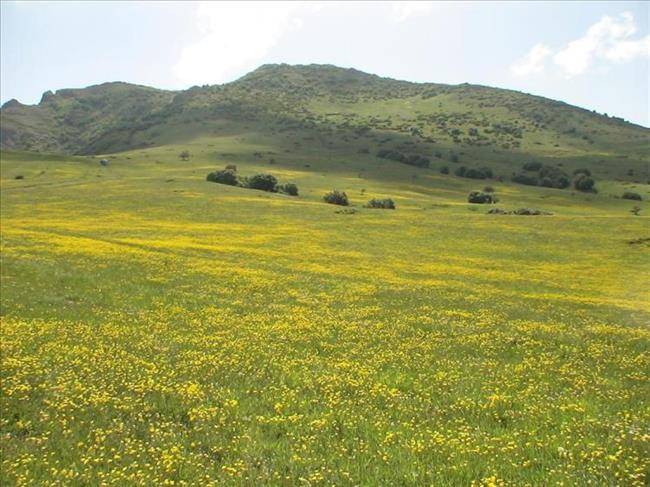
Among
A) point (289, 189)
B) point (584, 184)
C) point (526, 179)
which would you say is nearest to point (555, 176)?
point (526, 179)

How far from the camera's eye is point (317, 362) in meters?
19.5

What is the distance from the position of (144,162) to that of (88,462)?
152m

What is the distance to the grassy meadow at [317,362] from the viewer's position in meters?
12.1

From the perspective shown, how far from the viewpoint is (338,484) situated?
10.9m

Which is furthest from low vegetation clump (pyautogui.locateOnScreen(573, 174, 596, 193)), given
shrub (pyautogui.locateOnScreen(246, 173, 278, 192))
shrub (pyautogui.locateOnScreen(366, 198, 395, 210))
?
shrub (pyautogui.locateOnScreen(246, 173, 278, 192))

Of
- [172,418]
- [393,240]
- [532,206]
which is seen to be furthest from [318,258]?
[532,206]

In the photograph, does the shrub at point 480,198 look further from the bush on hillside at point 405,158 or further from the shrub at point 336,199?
the bush on hillside at point 405,158

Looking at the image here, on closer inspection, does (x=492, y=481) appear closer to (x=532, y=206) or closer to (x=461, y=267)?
(x=461, y=267)

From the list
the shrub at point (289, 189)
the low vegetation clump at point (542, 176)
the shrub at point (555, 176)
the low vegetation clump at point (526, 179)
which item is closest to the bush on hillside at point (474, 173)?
the low vegetation clump at point (526, 179)

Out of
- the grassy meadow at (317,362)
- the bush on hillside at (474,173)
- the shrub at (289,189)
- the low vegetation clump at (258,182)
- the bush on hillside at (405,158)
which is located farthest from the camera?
the bush on hillside at (405,158)

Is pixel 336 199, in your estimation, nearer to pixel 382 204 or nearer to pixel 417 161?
pixel 382 204

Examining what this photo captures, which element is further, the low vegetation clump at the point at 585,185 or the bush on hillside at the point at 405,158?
the bush on hillside at the point at 405,158

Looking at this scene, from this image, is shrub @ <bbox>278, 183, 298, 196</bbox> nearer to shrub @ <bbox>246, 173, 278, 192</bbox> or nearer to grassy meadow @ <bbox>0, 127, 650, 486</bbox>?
shrub @ <bbox>246, 173, 278, 192</bbox>

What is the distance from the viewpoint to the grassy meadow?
12.1 metres
